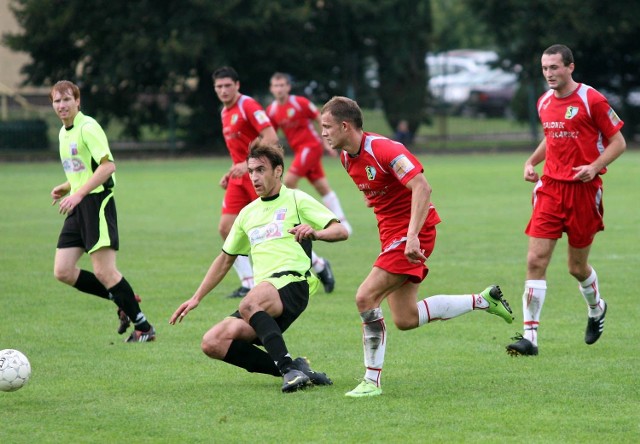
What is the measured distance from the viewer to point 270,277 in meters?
6.97

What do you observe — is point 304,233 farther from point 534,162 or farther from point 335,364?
point 534,162

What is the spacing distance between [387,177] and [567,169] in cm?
193

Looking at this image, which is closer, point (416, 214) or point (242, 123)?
point (416, 214)

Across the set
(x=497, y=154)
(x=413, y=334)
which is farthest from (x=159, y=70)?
(x=413, y=334)

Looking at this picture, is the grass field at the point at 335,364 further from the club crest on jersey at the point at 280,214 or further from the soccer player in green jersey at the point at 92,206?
the club crest on jersey at the point at 280,214

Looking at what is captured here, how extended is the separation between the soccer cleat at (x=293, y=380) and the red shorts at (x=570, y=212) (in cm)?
237

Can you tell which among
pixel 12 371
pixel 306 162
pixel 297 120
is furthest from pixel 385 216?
pixel 297 120

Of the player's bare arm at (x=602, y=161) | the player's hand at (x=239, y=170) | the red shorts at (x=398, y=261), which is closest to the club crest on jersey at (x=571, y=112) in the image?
the player's bare arm at (x=602, y=161)

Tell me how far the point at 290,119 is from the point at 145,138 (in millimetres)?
22204

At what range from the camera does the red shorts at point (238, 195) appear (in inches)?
441

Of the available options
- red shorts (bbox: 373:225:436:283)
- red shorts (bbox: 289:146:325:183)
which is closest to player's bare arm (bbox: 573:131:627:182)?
red shorts (bbox: 373:225:436:283)

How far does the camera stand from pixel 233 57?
3481cm

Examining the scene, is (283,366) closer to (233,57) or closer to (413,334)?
(413,334)

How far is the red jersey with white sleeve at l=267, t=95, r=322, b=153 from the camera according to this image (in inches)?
582
